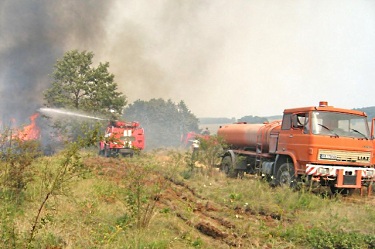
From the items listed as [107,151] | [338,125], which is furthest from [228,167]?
[107,151]

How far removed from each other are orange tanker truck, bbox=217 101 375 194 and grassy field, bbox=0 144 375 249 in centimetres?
77

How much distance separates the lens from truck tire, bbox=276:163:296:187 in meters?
11.2

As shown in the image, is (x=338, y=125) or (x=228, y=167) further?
(x=228, y=167)

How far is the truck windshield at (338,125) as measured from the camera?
10835 millimetres

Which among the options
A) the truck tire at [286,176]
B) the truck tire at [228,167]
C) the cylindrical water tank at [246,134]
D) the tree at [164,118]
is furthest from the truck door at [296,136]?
the tree at [164,118]

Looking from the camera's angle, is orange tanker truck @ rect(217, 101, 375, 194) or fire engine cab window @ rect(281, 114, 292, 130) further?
fire engine cab window @ rect(281, 114, 292, 130)

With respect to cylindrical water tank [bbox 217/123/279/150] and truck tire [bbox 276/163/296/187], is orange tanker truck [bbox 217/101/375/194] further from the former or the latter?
cylindrical water tank [bbox 217/123/279/150]

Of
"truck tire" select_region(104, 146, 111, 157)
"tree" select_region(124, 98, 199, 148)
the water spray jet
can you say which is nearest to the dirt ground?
"truck tire" select_region(104, 146, 111, 157)

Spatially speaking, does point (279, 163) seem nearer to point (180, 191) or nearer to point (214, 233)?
point (180, 191)

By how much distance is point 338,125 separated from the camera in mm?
11070

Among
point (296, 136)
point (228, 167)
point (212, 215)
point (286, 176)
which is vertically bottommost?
point (212, 215)

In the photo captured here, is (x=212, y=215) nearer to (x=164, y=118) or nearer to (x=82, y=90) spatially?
(x=82, y=90)

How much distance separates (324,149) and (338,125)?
3.34 ft

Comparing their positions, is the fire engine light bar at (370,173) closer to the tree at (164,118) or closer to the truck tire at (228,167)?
the truck tire at (228,167)
